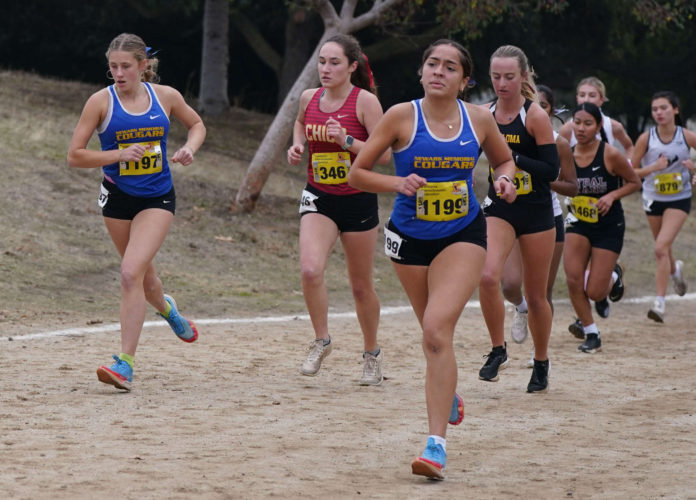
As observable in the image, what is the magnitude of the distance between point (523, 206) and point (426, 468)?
9.43 feet

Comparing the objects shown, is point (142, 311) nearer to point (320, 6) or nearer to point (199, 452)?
point (199, 452)

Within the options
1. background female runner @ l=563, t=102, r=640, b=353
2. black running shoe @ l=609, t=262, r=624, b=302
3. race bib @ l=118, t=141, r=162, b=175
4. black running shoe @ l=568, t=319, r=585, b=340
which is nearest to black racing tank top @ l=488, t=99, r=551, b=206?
Result: race bib @ l=118, t=141, r=162, b=175

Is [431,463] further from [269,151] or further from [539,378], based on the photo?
[269,151]

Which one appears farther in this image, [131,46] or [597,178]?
[597,178]

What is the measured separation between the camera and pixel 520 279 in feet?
30.9

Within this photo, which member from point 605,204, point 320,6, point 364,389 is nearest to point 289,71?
point 320,6

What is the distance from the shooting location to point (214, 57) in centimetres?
2356

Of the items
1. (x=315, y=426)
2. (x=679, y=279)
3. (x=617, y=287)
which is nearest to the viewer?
(x=315, y=426)

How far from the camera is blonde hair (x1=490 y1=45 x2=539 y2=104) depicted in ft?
26.4

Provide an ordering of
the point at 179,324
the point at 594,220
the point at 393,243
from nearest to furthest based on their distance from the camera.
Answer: the point at 393,243, the point at 179,324, the point at 594,220

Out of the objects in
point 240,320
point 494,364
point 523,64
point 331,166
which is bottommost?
point 240,320

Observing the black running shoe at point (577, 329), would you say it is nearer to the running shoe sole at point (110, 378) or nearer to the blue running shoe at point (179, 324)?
the blue running shoe at point (179, 324)

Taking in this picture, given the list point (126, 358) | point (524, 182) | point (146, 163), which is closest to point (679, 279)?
point (524, 182)

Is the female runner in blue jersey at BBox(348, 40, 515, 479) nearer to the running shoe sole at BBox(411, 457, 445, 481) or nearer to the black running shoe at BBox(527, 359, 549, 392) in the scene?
the running shoe sole at BBox(411, 457, 445, 481)
